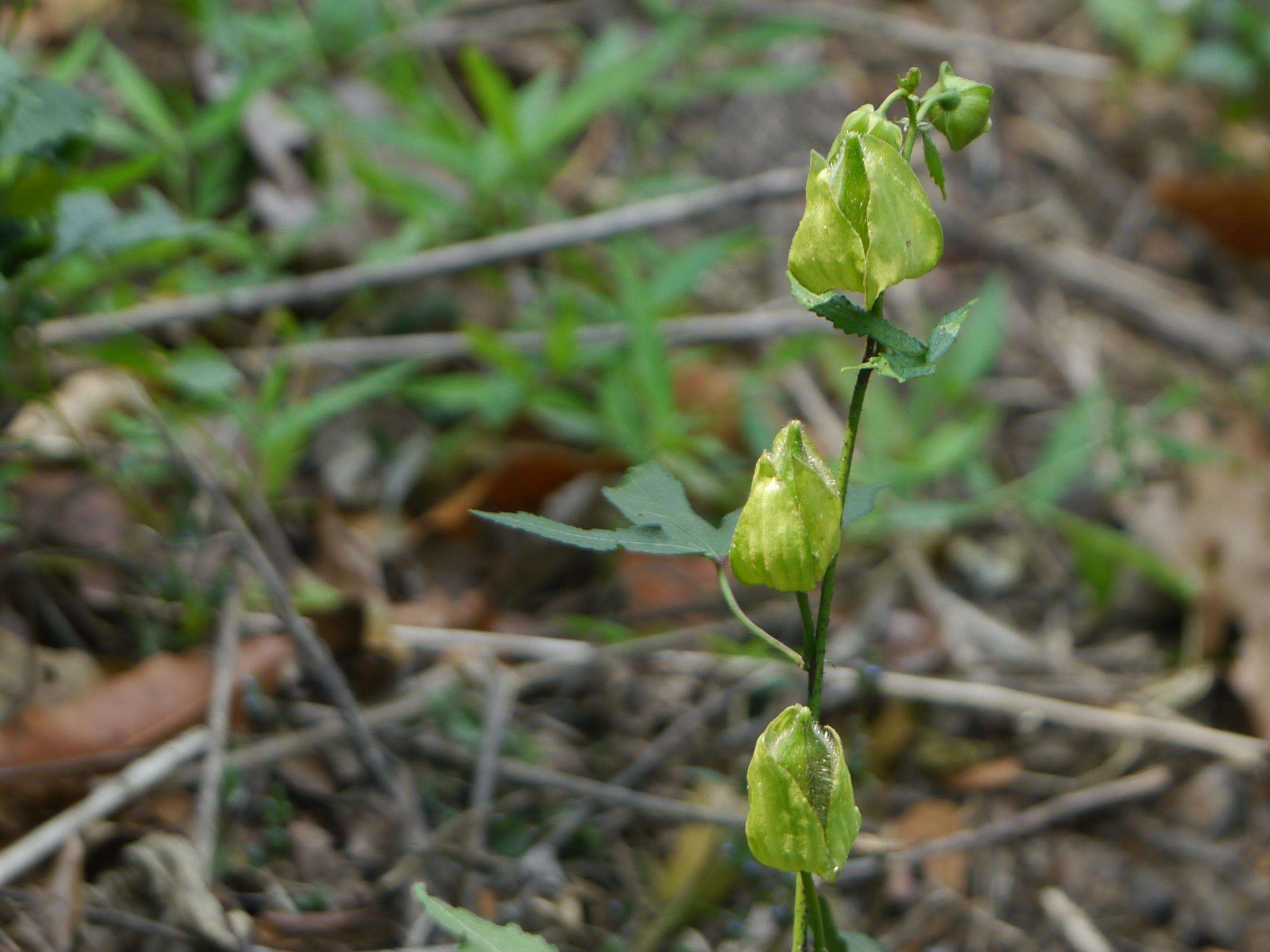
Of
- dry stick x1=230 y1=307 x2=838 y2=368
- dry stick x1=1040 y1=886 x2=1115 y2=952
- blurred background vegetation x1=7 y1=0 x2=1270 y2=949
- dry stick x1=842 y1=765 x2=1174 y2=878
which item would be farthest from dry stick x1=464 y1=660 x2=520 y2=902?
dry stick x1=1040 y1=886 x2=1115 y2=952

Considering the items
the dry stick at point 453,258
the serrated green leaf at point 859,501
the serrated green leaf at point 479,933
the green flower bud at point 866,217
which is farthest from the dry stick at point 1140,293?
the serrated green leaf at point 479,933

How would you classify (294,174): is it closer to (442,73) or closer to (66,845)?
(442,73)

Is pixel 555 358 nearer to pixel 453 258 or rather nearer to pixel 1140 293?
pixel 453 258

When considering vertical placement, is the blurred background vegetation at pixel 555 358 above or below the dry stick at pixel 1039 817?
above

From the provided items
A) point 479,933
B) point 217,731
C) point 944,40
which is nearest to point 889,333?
point 479,933

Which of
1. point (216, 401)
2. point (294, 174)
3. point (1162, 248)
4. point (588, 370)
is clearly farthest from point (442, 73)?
point (1162, 248)

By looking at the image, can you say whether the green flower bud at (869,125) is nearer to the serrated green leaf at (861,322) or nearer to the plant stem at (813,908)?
the serrated green leaf at (861,322)
